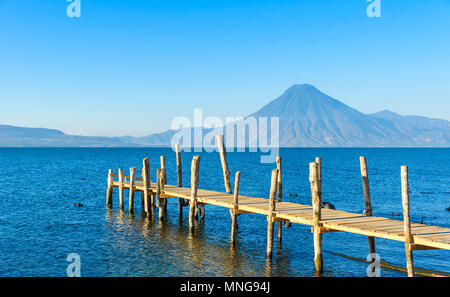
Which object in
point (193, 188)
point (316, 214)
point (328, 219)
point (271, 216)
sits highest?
point (193, 188)

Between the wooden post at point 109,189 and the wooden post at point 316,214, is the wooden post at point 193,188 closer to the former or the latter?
the wooden post at point 316,214

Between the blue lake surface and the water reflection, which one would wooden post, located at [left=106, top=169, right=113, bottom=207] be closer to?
the blue lake surface

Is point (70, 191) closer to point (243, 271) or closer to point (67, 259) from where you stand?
point (67, 259)

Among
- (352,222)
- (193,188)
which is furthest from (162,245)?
(352,222)

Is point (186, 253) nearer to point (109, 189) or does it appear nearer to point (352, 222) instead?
point (352, 222)

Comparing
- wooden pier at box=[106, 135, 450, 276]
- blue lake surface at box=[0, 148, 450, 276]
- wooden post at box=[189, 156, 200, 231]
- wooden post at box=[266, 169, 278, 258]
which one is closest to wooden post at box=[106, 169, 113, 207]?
blue lake surface at box=[0, 148, 450, 276]

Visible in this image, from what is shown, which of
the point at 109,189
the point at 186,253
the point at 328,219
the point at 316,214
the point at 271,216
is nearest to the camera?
the point at 316,214

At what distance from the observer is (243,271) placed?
17.6m

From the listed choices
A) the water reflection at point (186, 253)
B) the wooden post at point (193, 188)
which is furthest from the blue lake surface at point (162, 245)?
the wooden post at point (193, 188)

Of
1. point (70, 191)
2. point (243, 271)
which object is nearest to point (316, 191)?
point (243, 271)

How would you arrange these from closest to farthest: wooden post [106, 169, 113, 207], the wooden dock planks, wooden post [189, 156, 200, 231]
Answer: the wooden dock planks
wooden post [189, 156, 200, 231]
wooden post [106, 169, 113, 207]

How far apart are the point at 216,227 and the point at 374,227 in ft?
40.9

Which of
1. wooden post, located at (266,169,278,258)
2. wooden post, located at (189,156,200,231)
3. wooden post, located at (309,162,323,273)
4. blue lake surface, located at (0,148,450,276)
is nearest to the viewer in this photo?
wooden post, located at (309,162,323,273)

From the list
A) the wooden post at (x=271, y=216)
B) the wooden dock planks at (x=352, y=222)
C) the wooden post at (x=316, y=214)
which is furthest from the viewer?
the wooden post at (x=271, y=216)
